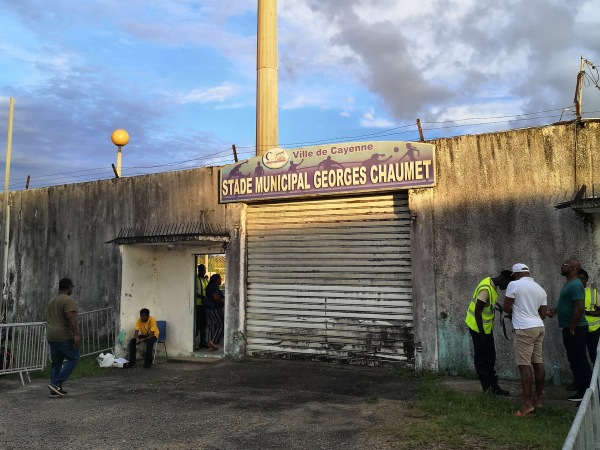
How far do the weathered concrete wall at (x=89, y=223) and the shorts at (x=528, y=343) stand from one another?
5435 millimetres

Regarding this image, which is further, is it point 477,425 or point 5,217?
point 5,217

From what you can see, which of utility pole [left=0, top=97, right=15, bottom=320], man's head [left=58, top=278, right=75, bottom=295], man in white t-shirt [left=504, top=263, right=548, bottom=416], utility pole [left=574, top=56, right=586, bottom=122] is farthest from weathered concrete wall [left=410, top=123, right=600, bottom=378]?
utility pole [left=0, top=97, right=15, bottom=320]

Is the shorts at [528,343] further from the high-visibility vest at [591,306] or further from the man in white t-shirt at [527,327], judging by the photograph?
the high-visibility vest at [591,306]

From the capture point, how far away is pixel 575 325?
6.00 m

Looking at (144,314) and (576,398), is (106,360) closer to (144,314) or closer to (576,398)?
(144,314)

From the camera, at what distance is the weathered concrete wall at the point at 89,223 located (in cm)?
1045

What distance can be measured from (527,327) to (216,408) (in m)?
3.68

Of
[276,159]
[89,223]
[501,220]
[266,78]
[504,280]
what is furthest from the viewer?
[266,78]

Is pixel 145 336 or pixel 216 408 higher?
pixel 145 336

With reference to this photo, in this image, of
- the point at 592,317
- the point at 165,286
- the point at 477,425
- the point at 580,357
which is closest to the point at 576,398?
the point at 580,357

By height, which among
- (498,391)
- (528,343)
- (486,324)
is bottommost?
(498,391)

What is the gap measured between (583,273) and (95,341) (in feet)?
30.8

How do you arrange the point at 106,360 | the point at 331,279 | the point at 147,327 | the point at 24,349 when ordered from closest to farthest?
the point at 24,349 → the point at 331,279 → the point at 106,360 → the point at 147,327

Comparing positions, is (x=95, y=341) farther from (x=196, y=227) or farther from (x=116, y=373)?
(x=196, y=227)
